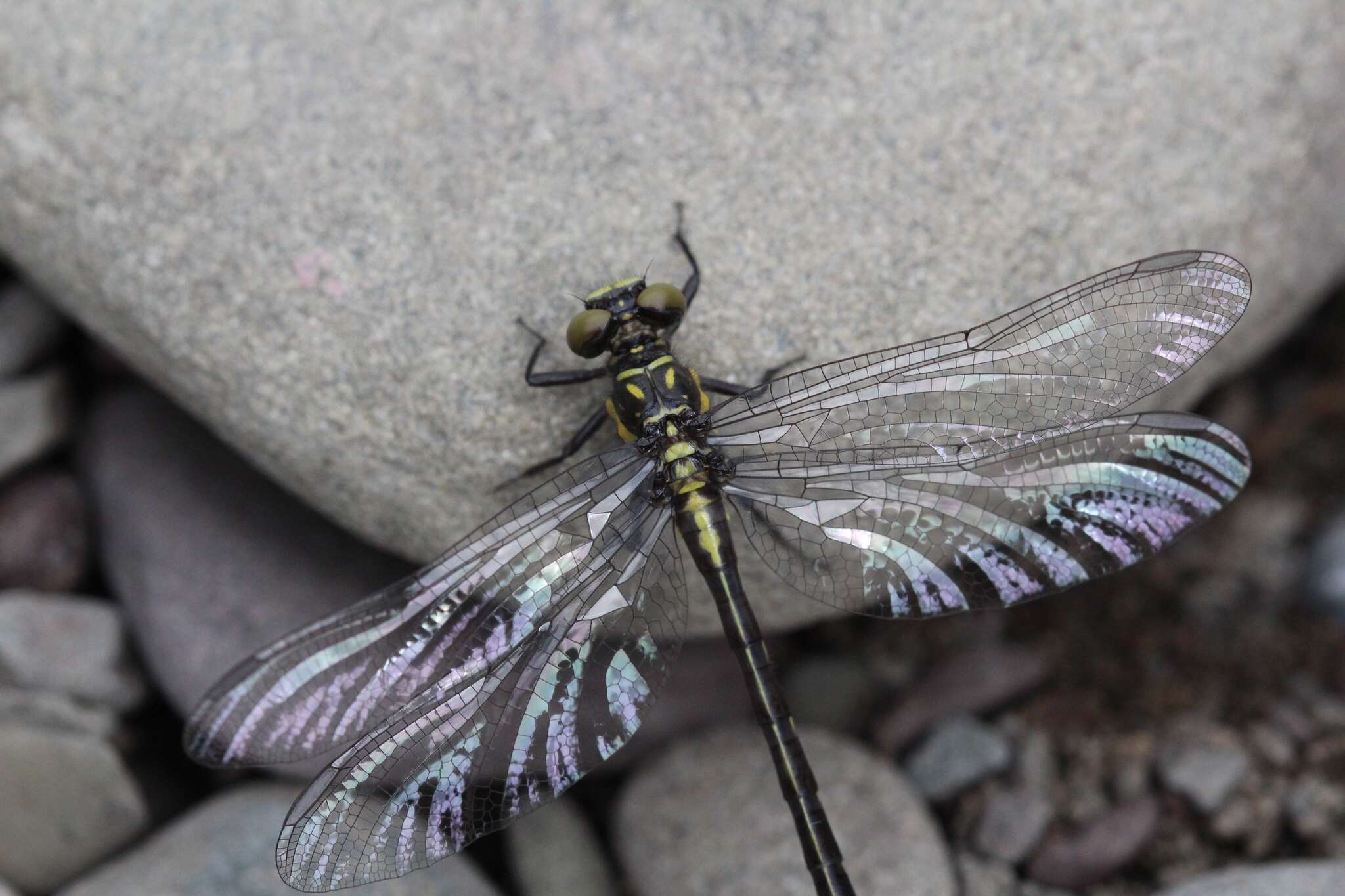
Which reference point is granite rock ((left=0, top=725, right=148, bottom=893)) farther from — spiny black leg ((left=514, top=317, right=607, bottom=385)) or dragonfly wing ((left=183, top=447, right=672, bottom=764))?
spiny black leg ((left=514, top=317, right=607, bottom=385))

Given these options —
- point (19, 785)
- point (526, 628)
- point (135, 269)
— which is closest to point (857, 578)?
point (526, 628)

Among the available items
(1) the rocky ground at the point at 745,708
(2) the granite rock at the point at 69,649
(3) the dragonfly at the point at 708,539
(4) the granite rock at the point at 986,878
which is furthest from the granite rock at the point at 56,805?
(4) the granite rock at the point at 986,878

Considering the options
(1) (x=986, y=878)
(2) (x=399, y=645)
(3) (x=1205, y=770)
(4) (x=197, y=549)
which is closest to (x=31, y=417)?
(4) (x=197, y=549)

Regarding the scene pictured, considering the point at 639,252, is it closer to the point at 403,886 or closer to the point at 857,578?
the point at 857,578

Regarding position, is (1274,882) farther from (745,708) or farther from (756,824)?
(745,708)

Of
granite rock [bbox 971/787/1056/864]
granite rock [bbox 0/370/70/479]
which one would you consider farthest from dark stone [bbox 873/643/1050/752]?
granite rock [bbox 0/370/70/479]
